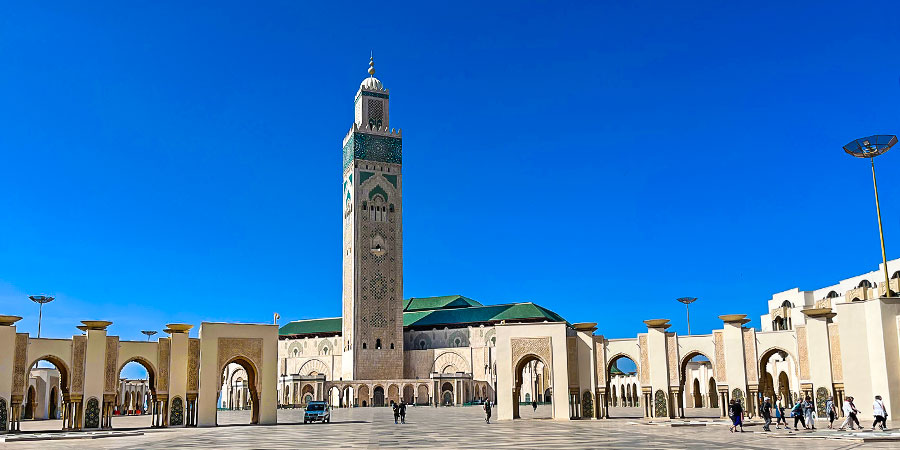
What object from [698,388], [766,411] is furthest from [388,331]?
[766,411]

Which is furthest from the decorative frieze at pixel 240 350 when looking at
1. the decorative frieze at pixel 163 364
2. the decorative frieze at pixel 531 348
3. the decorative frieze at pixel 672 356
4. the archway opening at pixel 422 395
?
the archway opening at pixel 422 395

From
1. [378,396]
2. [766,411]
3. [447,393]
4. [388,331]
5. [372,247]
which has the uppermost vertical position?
[372,247]

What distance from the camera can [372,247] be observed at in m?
63.6

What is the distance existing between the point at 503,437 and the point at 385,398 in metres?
42.2

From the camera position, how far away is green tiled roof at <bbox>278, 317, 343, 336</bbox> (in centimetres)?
6962

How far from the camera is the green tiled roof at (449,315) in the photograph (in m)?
66.2

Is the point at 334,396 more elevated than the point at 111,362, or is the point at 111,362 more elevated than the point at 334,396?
the point at 111,362

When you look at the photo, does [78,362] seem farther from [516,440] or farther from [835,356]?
[835,356]

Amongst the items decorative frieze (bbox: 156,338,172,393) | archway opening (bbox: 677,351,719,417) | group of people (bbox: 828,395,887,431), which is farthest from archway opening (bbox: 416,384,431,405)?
group of people (bbox: 828,395,887,431)

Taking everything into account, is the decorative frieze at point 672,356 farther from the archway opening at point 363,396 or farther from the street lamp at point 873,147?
the archway opening at point 363,396

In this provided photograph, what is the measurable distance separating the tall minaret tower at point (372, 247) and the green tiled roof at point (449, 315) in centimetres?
522

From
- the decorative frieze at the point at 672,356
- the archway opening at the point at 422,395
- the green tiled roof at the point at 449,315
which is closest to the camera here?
the decorative frieze at the point at 672,356

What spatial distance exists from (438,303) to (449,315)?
5182mm

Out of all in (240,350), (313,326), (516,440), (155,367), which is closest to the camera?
(516,440)
